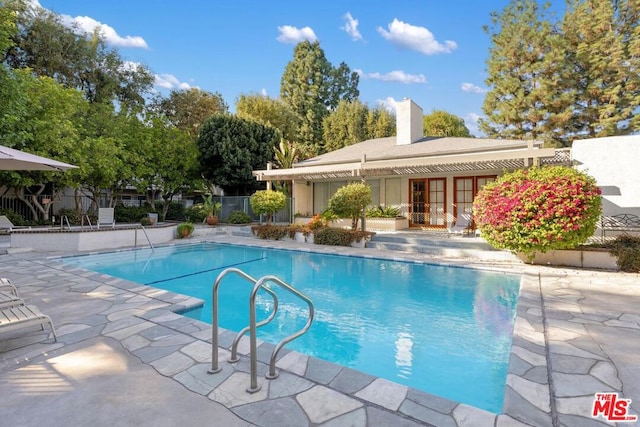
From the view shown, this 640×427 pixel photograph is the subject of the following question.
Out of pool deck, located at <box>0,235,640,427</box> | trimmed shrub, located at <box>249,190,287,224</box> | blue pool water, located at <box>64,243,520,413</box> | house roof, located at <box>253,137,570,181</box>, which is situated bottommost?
blue pool water, located at <box>64,243,520,413</box>

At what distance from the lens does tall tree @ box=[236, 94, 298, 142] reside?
100 ft

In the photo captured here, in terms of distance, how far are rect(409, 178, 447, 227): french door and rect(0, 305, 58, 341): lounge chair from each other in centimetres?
1513

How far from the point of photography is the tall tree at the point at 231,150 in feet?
71.6

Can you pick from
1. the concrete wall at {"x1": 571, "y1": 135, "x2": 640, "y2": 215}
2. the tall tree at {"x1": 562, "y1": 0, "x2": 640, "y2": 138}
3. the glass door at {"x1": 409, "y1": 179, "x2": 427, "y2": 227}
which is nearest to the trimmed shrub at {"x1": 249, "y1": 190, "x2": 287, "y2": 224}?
the glass door at {"x1": 409, "y1": 179, "x2": 427, "y2": 227}

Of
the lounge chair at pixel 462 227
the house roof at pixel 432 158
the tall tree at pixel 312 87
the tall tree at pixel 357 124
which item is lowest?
the lounge chair at pixel 462 227

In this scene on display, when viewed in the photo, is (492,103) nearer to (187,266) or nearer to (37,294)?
(187,266)

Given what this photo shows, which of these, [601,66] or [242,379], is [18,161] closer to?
[242,379]

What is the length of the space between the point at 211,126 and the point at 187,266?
1401 centimetres

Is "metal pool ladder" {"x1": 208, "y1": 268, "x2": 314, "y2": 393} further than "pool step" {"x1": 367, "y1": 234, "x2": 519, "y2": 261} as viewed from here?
No

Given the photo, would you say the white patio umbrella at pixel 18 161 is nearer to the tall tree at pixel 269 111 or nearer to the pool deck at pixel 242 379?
the pool deck at pixel 242 379

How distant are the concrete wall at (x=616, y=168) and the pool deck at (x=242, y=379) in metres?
8.58

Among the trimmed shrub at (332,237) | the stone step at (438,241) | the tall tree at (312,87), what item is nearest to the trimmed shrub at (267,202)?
the trimmed shrub at (332,237)

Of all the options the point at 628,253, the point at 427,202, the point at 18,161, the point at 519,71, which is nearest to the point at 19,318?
the point at 18,161

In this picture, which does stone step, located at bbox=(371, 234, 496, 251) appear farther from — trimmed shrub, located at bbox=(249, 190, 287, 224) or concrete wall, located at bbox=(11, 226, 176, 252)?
concrete wall, located at bbox=(11, 226, 176, 252)
